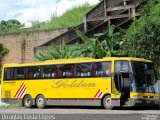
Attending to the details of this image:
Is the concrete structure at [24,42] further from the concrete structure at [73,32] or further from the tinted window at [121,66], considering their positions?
the tinted window at [121,66]

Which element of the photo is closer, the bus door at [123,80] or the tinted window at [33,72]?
the bus door at [123,80]

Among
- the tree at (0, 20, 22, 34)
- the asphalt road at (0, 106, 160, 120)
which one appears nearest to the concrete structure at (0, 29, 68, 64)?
the tree at (0, 20, 22, 34)

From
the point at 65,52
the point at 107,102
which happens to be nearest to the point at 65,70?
the point at 107,102

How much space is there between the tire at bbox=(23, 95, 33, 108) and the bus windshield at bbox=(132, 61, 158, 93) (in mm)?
7798

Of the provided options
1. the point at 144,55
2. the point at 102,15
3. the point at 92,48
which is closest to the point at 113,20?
the point at 102,15

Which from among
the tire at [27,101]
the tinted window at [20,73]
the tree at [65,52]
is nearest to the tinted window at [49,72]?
the tinted window at [20,73]

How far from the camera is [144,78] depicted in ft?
96.3

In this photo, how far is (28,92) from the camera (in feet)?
111

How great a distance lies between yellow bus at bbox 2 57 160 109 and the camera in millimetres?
29109

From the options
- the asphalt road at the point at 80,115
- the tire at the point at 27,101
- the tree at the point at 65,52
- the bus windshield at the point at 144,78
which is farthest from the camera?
the tree at the point at 65,52

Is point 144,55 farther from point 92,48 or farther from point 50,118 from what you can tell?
point 50,118

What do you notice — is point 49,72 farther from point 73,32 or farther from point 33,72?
point 73,32

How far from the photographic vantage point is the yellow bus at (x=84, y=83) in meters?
29.1

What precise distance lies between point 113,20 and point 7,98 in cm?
1127
